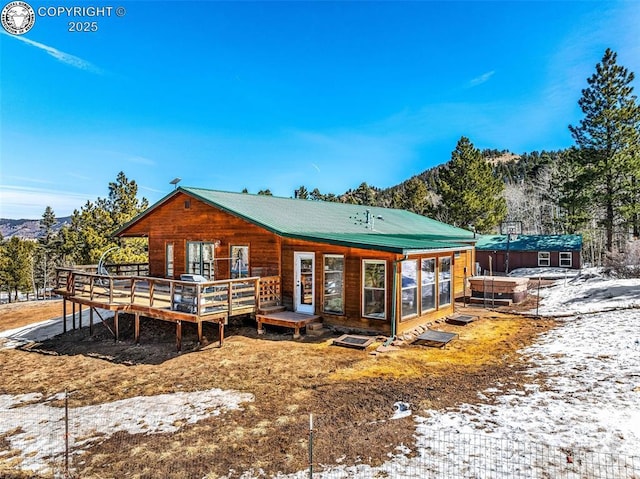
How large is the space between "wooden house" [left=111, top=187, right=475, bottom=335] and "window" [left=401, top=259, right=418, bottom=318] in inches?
1.1

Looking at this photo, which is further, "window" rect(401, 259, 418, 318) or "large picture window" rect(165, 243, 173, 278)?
"large picture window" rect(165, 243, 173, 278)

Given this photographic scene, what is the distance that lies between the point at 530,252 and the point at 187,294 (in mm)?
28088

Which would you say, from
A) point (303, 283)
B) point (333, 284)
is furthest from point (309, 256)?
point (333, 284)

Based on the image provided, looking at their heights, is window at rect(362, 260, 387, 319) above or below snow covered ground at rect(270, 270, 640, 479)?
above

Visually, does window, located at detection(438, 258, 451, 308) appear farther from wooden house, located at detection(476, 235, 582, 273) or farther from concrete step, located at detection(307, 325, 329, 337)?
wooden house, located at detection(476, 235, 582, 273)

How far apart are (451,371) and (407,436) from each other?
3077 millimetres

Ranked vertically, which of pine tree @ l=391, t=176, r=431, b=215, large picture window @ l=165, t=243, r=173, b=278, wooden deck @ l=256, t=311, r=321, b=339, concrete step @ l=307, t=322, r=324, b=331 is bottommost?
concrete step @ l=307, t=322, r=324, b=331

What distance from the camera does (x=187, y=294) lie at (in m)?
10.4

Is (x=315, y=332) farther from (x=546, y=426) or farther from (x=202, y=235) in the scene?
(x=546, y=426)

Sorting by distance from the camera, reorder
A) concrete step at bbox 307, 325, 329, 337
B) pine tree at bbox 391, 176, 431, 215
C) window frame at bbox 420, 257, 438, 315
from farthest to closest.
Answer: pine tree at bbox 391, 176, 431, 215, window frame at bbox 420, 257, 438, 315, concrete step at bbox 307, 325, 329, 337

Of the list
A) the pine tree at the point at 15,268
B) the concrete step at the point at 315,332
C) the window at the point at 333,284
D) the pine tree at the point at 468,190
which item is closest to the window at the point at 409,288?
the window at the point at 333,284

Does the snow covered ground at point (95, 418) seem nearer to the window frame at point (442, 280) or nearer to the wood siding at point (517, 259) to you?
the window frame at point (442, 280)

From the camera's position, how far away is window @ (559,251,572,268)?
28.7 metres

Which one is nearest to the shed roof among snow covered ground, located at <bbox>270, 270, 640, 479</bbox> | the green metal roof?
snow covered ground, located at <bbox>270, 270, 640, 479</bbox>
